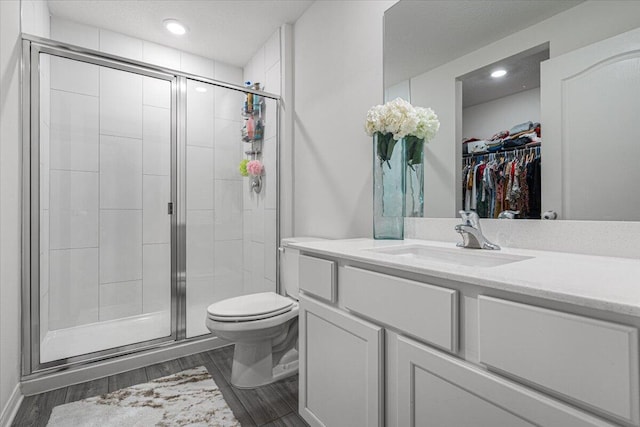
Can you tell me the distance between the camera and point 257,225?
256 centimetres

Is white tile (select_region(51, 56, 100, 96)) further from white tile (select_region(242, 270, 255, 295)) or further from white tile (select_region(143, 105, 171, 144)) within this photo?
white tile (select_region(242, 270, 255, 295))

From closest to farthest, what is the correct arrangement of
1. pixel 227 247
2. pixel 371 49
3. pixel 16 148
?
pixel 16 148 → pixel 371 49 → pixel 227 247

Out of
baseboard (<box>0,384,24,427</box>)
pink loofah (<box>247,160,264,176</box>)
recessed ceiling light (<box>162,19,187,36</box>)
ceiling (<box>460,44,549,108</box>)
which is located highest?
recessed ceiling light (<box>162,19,187,36</box>)

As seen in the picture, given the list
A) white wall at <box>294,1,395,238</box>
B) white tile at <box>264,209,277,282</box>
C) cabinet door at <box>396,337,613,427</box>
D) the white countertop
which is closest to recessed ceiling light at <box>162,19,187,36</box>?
white wall at <box>294,1,395,238</box>

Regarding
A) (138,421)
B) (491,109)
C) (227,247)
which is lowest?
(138,421)

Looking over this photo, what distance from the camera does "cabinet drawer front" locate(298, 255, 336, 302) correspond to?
1.18 metres

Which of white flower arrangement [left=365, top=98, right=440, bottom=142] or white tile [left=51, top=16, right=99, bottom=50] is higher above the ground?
white tile [left=51, top=16, right=99, bottom=50]

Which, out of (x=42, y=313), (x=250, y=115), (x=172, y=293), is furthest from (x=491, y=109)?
(x=42, y=313)

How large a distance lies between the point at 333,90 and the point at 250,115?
834 mm

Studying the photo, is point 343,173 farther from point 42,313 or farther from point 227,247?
point 42,313

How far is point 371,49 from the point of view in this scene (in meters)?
1.72

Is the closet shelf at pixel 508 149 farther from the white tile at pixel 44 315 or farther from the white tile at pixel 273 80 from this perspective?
the white tile at pixel 44 315

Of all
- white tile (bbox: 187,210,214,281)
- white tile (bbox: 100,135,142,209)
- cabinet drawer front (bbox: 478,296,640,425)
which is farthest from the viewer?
white tile (bbox: 187,210,214,281)

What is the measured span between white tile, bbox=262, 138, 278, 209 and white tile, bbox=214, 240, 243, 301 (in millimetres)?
386
